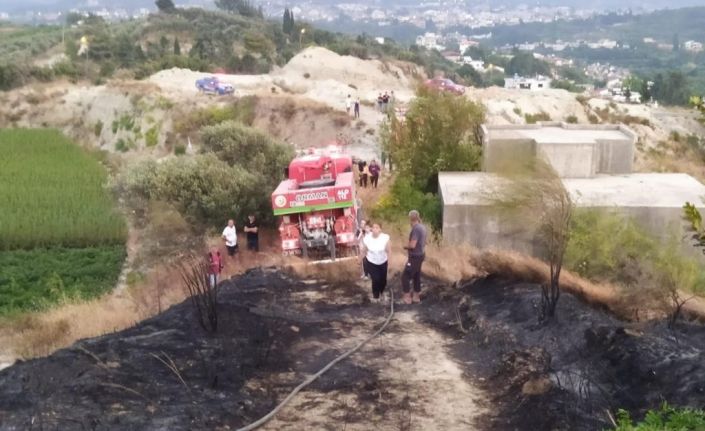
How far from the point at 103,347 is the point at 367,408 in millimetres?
3405

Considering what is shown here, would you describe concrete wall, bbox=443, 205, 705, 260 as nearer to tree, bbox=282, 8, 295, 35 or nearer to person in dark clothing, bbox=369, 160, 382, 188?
person in dark clothing, bbox=369, 160, 382, 188

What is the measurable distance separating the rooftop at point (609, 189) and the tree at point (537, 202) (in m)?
0.58

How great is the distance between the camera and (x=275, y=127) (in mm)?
44406

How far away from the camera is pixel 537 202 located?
15672 mm

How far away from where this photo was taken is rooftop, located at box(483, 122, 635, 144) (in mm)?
22723

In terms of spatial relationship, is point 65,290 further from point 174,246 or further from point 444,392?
point 444,392

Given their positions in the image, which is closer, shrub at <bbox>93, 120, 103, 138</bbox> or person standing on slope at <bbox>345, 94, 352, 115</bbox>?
person standing on slope at <bbox>345, 94, 352, 115</bbox>

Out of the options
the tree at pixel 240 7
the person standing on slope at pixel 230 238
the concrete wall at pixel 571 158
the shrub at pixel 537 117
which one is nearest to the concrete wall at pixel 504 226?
the concrete wall at pixel 571 158

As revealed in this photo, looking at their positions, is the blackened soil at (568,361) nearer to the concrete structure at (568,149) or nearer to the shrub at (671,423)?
the shrub at (671,423)

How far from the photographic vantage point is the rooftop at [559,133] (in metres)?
22.7

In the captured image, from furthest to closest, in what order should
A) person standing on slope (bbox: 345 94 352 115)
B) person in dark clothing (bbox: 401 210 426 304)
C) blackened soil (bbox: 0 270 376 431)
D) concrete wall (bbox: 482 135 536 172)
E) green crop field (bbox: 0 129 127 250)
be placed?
person standing on slope (bbox: 345 94 352 115)
green crop field (bbox: 0 129 127 250)
concrete wall (bbox: 482 135 536 172)
person in dark clothing (bbox: 401 210 426 304)
blackened soil (bbox: 0 270 376 431)

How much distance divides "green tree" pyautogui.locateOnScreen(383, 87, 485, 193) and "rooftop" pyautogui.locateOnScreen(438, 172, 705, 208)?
79 cm

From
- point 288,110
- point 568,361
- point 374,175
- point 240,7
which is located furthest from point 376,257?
point 240,7

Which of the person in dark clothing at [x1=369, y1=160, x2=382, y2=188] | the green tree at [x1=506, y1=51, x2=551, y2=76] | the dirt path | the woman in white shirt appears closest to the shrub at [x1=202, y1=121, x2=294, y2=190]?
the person in dark clothing at [x1=369, y1=160, x2=382, y2=188]
